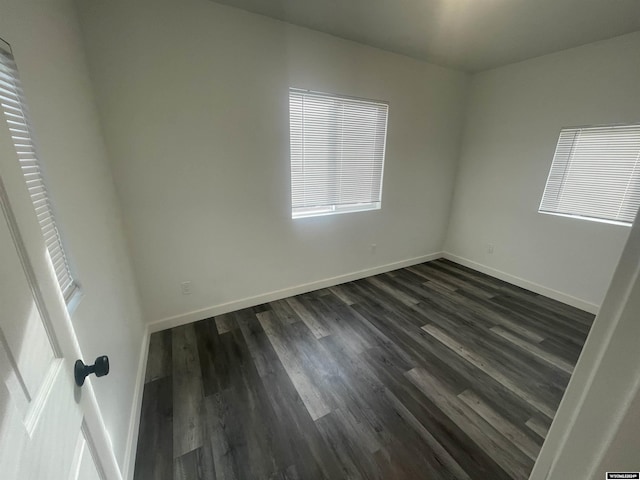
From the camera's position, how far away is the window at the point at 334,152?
245cm

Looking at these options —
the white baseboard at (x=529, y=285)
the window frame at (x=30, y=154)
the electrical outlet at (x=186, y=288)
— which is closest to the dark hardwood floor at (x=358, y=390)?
the white baseboard at (x=529, y=285)

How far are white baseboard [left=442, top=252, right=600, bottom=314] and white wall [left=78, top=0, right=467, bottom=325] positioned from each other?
1796mm

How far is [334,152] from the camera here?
2.69 metres

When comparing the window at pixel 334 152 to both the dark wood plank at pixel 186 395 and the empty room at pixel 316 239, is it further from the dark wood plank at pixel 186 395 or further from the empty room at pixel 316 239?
the dark wood plank at pixel 186 395

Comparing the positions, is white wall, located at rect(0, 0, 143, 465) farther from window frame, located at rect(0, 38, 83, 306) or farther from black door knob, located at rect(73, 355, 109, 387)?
black door knob, located at rect(73, 355, 109, 387)

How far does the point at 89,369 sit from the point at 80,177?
3.32ft

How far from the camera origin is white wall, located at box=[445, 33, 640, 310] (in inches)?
90.7

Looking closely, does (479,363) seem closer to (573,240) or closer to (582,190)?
(573,240)

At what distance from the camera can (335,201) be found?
2867mm

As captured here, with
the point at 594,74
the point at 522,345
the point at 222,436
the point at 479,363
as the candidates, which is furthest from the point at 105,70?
the point at 594,74

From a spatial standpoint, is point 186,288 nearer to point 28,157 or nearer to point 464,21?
point 28,157

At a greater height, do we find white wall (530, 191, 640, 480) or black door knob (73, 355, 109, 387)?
white wall (530, 191, 640, 480)

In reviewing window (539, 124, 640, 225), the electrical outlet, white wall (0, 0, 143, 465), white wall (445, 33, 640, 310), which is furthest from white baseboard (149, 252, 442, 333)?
window (539, 124, 640, 225)

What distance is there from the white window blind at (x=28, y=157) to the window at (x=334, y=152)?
182 cm
